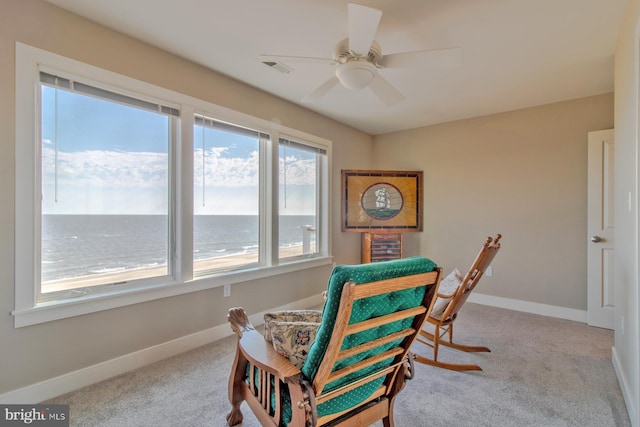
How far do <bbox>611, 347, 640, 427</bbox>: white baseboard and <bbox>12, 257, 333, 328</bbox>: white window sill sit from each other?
2.88 meters

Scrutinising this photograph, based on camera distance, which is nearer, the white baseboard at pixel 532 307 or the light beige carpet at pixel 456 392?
the light beige carpet at pixel 456 392

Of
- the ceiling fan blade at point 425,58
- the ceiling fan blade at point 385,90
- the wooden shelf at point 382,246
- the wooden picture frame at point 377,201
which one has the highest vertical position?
the ceiling fan blade at point 425,58

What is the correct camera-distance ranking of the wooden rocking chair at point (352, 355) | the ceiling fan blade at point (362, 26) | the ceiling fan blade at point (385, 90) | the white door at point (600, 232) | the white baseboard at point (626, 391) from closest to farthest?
the wooden rocking chair at point (352, 355), the ceiling fan blade at point (362, 26), the white baseboard at point (626, 391), the ceiling fan blade at point (385, 90), the white door at point (600, 232)

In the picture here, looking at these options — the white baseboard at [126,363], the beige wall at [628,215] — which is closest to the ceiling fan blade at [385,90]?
the beige wall at [628,215]

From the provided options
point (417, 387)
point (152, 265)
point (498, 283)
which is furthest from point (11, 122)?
point (498, 283)

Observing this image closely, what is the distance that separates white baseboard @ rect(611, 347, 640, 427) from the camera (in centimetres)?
165

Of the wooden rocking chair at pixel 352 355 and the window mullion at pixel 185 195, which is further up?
the window mullion at pixel 185 195

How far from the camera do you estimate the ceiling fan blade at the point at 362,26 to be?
1.45 meters

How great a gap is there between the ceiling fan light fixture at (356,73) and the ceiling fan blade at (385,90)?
0.36ft

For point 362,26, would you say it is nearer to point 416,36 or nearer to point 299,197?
point 416,36

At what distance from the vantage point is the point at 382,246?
4.31 m

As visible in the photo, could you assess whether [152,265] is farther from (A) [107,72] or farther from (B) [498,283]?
(B) [498,283]

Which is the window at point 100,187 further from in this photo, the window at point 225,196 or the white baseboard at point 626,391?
the white baseboard at point 626,391

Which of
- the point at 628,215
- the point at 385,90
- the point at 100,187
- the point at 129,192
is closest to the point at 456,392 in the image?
the point at 628,215
